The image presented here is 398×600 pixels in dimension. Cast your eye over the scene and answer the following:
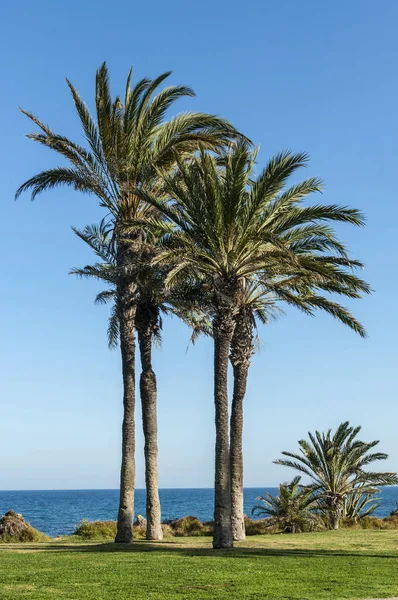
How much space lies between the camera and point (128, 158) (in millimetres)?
23062

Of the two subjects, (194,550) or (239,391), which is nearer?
(194,550)

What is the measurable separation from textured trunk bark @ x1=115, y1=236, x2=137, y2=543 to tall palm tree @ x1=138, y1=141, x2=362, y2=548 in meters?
2.42

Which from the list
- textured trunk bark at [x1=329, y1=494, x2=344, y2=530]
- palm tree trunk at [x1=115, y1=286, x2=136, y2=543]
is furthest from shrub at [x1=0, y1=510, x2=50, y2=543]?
textured trunk bark at [x1=329, y1=494, x2=344, y2=530]

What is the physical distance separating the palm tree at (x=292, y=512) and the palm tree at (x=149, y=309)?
7.27 m

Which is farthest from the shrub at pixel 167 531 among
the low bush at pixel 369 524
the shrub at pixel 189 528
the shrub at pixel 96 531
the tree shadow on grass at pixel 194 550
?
the low bush at pixel 369 524

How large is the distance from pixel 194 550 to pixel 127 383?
231 inches

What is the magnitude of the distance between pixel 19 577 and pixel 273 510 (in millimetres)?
18528

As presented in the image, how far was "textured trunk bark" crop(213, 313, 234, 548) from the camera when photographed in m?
20.4

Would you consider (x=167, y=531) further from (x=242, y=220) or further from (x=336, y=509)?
(x=242, y=220)

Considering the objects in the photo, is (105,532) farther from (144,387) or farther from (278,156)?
(278,156)

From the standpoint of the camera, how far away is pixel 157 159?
76.4 ft

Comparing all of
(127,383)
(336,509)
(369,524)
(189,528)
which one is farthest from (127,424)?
(369,524)

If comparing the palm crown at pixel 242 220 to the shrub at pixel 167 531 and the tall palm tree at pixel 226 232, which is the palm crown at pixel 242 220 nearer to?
the tall palm tree at pixel 226 232

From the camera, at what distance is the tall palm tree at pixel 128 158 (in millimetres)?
23031
